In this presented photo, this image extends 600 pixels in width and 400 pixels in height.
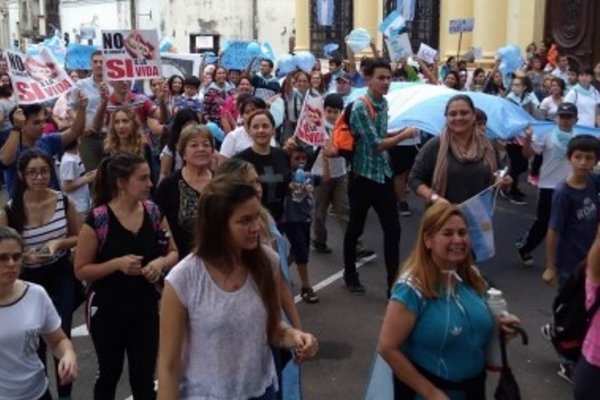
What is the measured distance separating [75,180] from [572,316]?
14.0ft

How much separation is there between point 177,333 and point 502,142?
6.64 meters

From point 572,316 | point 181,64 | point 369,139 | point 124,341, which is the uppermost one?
point 181,64

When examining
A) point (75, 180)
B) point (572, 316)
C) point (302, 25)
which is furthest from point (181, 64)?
point (572, 316)

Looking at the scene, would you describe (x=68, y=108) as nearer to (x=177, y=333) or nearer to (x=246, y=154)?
(x=246, y=154)

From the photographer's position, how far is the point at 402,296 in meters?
2.95

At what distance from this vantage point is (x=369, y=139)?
21.1 feet

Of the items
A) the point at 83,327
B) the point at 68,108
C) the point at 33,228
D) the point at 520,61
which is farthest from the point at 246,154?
the point at 520,61

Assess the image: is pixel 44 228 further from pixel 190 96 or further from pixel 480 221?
pixel 190 96

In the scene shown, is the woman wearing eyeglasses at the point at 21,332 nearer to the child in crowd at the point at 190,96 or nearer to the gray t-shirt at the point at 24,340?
the gray t-shirt at the point at 24,340

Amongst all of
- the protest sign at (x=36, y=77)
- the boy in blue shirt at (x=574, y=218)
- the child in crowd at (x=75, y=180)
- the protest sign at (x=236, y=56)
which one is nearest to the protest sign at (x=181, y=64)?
the protest sign at (x=236, y=56)

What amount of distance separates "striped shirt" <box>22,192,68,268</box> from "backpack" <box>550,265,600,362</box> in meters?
2.74

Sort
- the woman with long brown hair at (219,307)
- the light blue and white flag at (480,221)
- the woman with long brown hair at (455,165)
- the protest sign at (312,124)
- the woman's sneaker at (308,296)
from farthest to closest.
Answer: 1. the protest sign at (312,124)
2. the woman's sneaker at (308,296)
3. the woman with long brown hair at (455,165)
4. the light blue and white flag at (480,221)
5. the woman with long brown hair at (219,307)

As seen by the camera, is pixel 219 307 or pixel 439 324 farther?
pixel 439 324

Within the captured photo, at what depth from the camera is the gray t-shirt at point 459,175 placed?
5.51 meters
